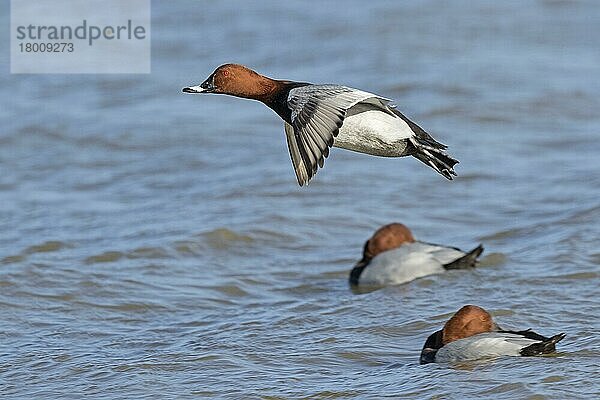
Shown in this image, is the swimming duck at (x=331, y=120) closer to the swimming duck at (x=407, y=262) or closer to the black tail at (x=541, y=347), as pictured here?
the black tail at (x=541, y=347)

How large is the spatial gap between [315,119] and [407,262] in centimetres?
338

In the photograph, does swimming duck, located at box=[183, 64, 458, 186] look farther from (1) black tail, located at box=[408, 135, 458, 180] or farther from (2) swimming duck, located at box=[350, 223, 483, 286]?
(2) swimming duck, located at box=[350, 223, 483, 286]

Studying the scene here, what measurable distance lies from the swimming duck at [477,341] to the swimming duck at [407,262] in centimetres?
194

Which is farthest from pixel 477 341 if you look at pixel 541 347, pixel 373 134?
pixel 373 134

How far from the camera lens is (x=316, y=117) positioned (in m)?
5.86

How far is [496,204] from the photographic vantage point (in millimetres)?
10703

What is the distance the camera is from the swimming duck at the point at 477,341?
6500mm

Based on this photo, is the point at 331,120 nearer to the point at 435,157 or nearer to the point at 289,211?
the point at 435,157

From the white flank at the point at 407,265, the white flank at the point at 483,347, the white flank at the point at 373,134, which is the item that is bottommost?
the white flank at the point at 483,347

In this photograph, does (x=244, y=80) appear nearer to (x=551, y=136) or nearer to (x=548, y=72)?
(x=551, y=136)

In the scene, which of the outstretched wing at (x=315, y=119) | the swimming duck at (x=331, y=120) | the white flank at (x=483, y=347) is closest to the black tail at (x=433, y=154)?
the swimming duck at (x=331, y=120)

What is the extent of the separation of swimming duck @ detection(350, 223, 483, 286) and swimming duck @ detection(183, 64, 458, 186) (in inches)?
101

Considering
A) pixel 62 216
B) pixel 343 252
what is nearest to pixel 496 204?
pixel 343 252

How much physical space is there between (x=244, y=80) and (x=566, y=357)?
218cm
